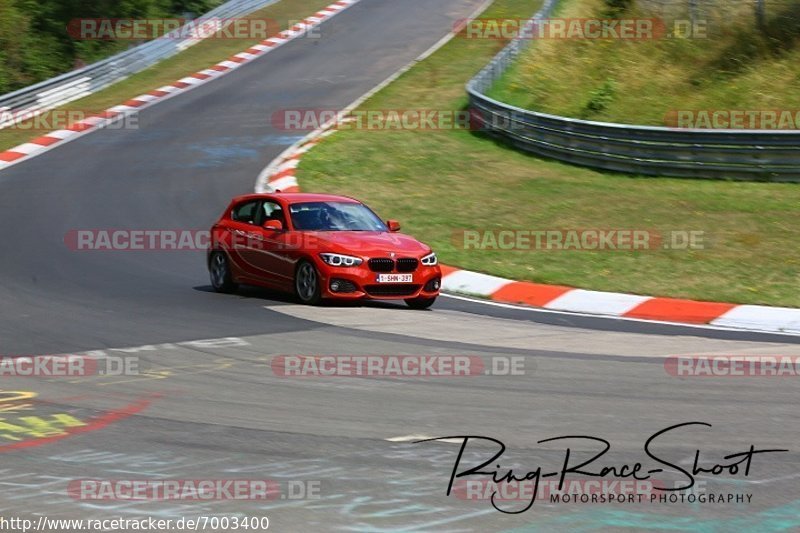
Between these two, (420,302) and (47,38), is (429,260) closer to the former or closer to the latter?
(420,302)

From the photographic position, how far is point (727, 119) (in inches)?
995

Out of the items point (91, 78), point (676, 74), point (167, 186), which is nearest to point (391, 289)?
point (167, 186)

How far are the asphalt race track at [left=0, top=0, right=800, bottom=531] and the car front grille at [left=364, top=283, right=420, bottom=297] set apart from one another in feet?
0.64

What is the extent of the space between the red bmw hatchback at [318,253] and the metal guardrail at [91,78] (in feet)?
57.0

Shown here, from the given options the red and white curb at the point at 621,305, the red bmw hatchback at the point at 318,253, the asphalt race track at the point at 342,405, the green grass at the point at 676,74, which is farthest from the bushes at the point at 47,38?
the red and white curb at the point at 621,305

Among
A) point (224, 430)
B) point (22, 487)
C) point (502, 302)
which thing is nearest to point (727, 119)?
point (502, 302)

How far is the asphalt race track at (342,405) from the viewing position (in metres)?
6.59

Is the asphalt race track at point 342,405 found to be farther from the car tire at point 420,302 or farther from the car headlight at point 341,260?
the car headlight at point 341,260

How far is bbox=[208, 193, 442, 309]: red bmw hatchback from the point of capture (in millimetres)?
14883

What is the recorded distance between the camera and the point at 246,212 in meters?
16.8

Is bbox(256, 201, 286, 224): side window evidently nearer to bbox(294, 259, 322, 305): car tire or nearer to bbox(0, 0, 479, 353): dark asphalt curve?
bbox(294, 259, 322, 305): car tire

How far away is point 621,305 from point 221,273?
512 cm

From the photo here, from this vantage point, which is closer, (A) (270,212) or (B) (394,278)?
(B) (394,278)

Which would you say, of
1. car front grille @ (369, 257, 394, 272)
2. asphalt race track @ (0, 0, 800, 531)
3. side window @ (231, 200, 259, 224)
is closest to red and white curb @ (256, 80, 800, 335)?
asphalt race track @ (0, 0, 800, 531)
